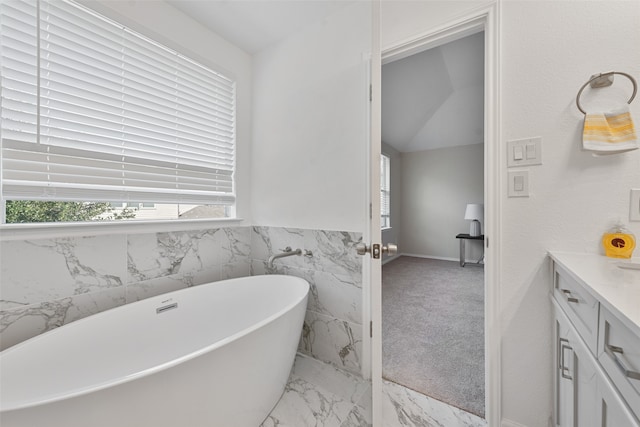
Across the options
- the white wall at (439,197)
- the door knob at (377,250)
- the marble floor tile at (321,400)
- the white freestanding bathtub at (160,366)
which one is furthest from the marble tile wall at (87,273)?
the white wall at (439,197)

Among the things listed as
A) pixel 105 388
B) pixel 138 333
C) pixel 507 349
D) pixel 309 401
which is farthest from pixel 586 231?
pixel 138 333

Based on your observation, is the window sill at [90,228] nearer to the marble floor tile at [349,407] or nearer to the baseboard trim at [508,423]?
the marble floor tile at [349,407]

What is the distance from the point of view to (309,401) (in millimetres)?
1391

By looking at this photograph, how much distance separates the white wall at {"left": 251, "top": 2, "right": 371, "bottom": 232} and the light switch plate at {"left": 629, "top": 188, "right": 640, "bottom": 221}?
1.13 meters

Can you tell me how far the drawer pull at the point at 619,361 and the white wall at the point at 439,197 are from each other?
494 centimetres

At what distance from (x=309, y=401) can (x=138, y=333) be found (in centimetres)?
103

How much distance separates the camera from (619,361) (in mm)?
542

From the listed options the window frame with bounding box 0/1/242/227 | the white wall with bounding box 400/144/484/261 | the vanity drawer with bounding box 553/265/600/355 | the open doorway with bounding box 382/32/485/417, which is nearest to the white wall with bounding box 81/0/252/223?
the window frame with bounding box 0/1/242/227

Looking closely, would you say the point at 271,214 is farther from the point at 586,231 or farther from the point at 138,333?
the point at 586,231

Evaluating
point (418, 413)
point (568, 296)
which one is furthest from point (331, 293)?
point (568, 296)

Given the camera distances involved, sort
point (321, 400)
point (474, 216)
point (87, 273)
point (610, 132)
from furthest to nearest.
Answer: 1. point (474, 216)
2. point (321, 400)
3. point (87, 273)
4. point (610, 132)

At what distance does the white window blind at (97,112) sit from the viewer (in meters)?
1.16

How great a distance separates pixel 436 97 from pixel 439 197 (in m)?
2.27

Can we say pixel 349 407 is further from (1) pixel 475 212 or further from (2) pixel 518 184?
(1) pixel 475 212
